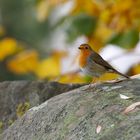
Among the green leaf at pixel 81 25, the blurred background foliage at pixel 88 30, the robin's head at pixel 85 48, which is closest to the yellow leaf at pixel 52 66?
the blurred background foliage at pixel 88 30

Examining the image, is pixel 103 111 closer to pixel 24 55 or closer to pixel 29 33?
pixel 24 55

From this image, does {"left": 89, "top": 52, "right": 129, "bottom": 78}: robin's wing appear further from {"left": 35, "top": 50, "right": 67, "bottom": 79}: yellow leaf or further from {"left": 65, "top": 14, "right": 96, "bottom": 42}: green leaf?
{"left": 35, "top": 50, "right": 67, "bottom": 79}: yellow leaf

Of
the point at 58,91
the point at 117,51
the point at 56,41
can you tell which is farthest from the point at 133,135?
the point at 56,41

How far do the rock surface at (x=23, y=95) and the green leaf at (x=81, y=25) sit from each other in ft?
3.01

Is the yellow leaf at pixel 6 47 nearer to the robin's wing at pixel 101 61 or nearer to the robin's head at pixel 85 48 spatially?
the robin's head at pixel 85 48

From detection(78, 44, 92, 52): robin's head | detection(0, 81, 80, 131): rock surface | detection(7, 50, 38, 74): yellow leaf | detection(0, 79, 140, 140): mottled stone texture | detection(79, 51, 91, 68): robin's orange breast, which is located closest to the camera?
detection(0, 79, 140, 140): mottled stone texture

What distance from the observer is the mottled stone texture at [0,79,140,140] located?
3926 millimetres

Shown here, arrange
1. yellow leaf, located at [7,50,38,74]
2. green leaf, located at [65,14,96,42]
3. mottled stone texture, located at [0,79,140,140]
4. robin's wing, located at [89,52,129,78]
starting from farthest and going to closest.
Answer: yellow leaf, located at [7,50,38,74] < green leaf, located at [65,14,96,42] < robin's wing, located at [89,52,129,78] < mottled stone texture, located at [0,79,140,140]

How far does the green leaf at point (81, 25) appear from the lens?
641cm

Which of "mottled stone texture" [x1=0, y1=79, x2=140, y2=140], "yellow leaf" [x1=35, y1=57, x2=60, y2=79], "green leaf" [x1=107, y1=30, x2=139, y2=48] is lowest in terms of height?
"mottled stone texture" [x1=0, y1=79, x2=140, y2=140]

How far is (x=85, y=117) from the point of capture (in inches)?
167

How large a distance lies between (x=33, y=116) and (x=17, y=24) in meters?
11.6

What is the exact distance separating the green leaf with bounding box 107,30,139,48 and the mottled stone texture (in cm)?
127

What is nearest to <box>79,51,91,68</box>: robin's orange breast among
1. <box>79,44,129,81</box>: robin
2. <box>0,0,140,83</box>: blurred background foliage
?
<box>79,44,129,81</box>: robin
